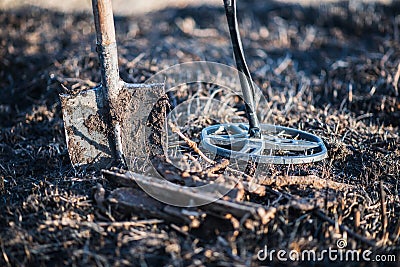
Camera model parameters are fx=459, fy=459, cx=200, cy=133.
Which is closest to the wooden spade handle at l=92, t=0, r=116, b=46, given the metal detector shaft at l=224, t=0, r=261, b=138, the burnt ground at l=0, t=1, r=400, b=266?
the metal detector shaft at l=224, t=0, r=261, b=138

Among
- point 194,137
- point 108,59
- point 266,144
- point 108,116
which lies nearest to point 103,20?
point 108,59

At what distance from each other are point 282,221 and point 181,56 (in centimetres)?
353

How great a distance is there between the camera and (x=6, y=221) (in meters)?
2.68

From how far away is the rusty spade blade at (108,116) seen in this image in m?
3.08

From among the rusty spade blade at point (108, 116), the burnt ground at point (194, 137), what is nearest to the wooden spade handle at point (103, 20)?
the rusty spade blade at point (108, 116)

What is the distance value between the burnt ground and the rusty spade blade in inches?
7.4

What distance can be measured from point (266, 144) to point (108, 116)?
1.14 m

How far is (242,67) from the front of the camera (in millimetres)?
3201

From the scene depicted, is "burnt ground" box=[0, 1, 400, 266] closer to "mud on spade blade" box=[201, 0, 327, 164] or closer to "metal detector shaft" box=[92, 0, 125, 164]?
"mud on spade blade" box=[201, 0, 327, 164]

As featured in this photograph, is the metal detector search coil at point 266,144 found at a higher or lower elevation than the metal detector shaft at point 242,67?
lower

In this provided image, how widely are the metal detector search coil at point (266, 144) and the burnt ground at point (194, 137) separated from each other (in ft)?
0.35

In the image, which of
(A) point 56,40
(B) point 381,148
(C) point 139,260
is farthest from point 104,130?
(A) point 56,40

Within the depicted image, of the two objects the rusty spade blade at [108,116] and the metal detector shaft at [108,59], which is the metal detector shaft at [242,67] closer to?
the rusty spade blade at [108,116]

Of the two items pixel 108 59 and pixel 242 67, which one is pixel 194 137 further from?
pixel 108 59
